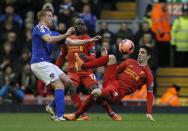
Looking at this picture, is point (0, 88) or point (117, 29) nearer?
point (0, 88)

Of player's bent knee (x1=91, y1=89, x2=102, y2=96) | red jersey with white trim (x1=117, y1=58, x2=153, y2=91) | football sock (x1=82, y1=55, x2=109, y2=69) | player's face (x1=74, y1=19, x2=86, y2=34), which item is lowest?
player's bent knee (x1=91, y1=89, x2=102, y2=96)

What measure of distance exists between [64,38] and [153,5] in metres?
9.36

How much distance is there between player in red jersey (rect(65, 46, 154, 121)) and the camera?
47.6 ft

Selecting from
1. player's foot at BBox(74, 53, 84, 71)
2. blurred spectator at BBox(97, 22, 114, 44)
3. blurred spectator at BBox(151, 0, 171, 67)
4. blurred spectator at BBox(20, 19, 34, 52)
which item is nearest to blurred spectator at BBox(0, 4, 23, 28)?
blurred spectator at BBox(20, 19, 34, 52)

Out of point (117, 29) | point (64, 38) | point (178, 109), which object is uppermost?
point (64, 38)

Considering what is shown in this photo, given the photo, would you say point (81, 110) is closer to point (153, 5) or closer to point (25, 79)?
point (25, 79)

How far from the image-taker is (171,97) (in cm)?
2077

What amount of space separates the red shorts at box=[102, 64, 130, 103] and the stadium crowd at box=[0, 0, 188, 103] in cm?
578

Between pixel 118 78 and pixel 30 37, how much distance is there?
7037 mm

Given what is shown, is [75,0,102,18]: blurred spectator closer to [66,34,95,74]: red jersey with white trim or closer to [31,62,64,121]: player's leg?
[66,34,95,74]: red jersey with white trim

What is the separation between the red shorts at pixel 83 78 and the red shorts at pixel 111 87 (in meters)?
1.08

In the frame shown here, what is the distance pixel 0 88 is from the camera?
20.8m

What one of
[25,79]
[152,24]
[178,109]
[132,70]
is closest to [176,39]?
[152,24]

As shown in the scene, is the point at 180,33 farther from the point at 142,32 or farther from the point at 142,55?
the point at 142,55
